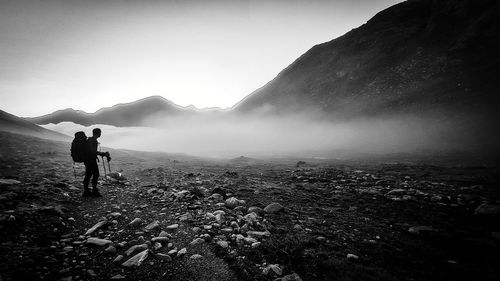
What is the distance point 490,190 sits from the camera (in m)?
9.80

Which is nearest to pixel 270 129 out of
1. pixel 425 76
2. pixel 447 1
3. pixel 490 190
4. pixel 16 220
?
pixel 425 76

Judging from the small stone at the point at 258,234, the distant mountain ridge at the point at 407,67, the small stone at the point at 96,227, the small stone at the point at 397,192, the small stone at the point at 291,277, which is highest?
the distant mountain ridge at the point at 407,67

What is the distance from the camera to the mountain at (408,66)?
48062 millimetres

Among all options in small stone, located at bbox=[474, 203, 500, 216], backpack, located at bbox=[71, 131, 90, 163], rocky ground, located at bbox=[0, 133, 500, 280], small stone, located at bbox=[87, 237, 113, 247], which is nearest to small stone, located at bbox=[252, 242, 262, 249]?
rocky ground, located at bbox=[0, 133, 500, 280]

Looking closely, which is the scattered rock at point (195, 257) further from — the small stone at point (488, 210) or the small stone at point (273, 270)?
the small stone at point (488, 210)

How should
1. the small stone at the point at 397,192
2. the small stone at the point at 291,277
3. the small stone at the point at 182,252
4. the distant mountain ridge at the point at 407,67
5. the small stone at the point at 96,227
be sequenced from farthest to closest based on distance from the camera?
1. the distant mountain ridge at the point at 407,67
2. the small stone at the point at 397,192
3. the small stone at the point at 96,227
4. the small stone at the point at 182,252
5. the small stone at the point at 291,277

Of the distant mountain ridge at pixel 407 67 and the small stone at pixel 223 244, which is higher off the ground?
the distant mountain ridge at pixel 407 67

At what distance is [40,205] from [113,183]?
414cm

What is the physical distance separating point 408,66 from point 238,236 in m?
84.5

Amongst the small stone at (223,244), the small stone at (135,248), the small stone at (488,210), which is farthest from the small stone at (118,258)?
the small stone at (488,210)

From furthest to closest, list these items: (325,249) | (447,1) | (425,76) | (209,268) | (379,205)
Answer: (447,1) → (425,76) → (379,205) → (325,249) → (209,268)

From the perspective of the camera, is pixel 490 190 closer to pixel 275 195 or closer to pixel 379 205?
pixel 379 205

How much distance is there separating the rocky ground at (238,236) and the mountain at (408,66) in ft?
162

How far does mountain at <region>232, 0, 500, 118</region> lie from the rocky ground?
1942 inches
